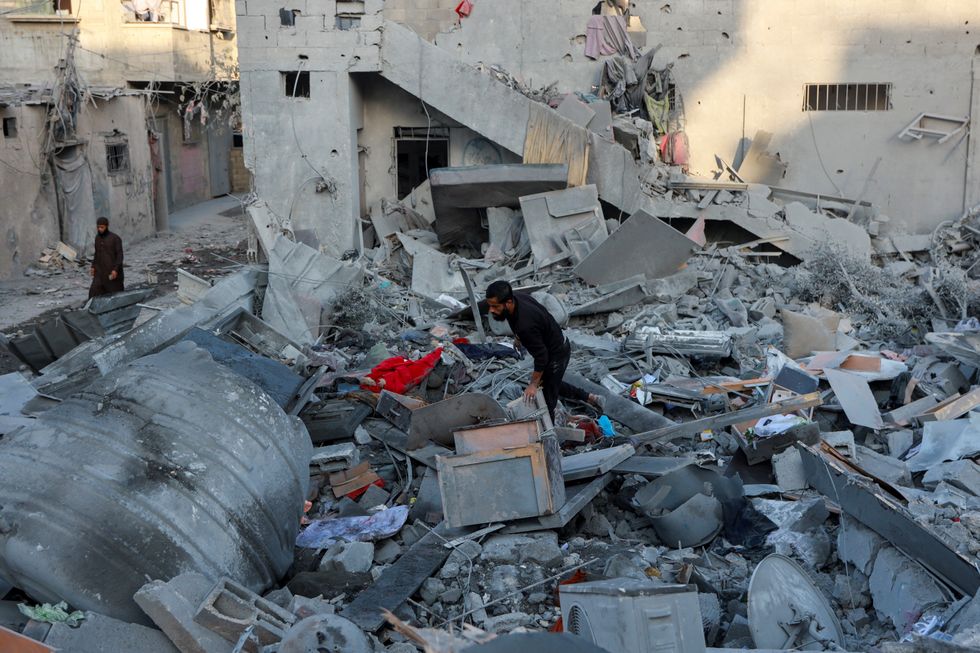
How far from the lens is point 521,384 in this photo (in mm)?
9508

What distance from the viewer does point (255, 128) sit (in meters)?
15.1

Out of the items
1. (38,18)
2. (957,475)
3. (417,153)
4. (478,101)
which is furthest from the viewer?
(38,18)

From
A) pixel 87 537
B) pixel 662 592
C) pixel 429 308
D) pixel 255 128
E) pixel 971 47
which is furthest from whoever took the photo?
pixel 971 47

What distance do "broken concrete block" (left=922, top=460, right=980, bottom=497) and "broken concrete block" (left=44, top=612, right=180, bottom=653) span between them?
17.5 feet

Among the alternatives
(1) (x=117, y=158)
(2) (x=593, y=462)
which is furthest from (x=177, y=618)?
(1) (x=117, y=158)

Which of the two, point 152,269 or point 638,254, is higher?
point 638,254

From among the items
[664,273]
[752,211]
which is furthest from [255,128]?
[752,211]

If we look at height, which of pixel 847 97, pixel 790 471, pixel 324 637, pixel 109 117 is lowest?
pixel 790 471

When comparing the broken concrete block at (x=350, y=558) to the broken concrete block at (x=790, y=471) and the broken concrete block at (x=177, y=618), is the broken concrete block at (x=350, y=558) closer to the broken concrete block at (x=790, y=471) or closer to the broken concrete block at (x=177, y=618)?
the broken concrete block at (x=177, y=618)

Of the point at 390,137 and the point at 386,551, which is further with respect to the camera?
the point at 390,137

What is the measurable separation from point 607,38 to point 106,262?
30.0ft

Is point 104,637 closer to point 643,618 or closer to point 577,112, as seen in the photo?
point 643,618

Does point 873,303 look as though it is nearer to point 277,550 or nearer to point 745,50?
point 745,50

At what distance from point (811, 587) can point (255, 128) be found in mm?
12056
